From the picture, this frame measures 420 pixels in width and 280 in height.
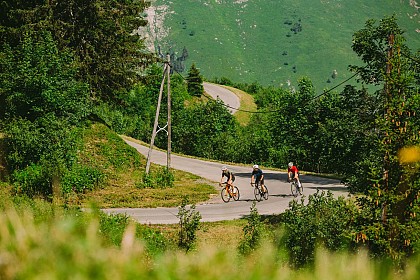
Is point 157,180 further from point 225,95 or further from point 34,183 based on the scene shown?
point 225,95

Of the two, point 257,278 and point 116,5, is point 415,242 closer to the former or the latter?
point 257,278

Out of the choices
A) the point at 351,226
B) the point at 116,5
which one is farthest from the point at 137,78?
Answer: the point at 351,226

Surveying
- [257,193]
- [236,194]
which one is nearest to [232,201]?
[236,194]

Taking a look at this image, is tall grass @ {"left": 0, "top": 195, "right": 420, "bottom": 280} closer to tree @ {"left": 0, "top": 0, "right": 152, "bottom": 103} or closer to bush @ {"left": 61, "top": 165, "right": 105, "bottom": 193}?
bush @ {"left": 61, "top": 165, "right": 105, "bottom": 193}

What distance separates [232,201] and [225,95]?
69.5 meters

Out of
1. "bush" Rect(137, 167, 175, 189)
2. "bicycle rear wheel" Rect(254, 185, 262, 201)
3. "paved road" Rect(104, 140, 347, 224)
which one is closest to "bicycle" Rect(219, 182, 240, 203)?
"paved road" Rect(104, 140, 347, 224)

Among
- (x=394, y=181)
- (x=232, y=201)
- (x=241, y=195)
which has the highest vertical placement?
(x=394, y=181)

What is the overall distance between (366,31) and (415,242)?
57.4ft

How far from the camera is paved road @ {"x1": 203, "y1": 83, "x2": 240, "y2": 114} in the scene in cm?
8839

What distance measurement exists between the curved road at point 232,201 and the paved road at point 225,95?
4388 centimetres

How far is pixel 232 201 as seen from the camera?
27422 millimetres

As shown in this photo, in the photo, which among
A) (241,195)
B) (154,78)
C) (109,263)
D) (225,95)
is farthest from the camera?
(225,95)

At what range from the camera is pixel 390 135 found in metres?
10.9

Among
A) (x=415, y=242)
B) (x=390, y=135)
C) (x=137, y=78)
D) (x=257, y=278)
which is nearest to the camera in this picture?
(x=257, y=278)
